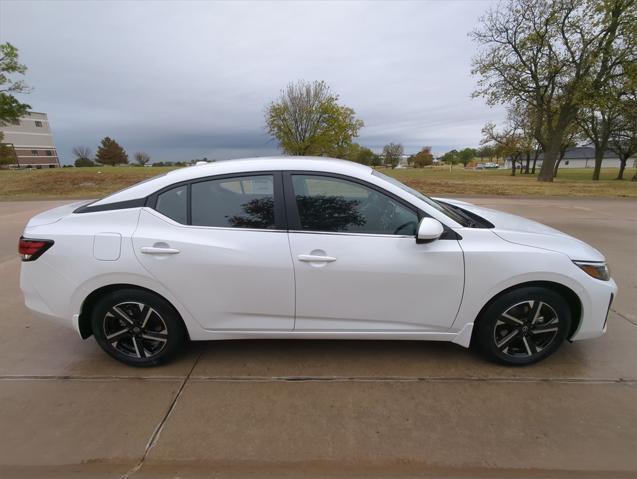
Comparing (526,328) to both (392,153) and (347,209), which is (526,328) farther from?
(392,153)

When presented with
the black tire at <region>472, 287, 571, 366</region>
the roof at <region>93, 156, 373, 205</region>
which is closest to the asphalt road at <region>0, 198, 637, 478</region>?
the black tire at <region>472, 287, 571, 366</region>

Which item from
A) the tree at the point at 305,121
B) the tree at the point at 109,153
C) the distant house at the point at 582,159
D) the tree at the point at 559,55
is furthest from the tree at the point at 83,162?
the distant house at the point at 582,159

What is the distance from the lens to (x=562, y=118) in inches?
876

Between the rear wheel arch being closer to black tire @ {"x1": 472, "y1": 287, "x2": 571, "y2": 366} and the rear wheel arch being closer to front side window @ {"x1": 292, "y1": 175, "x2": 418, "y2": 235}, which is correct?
front side window @ {"x1": 292, "y1": 175, "x2": 418, "y2": 235}

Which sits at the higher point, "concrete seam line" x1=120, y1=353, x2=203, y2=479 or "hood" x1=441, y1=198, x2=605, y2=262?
"hood" x1=441, y1=198, x2=605, y2=262

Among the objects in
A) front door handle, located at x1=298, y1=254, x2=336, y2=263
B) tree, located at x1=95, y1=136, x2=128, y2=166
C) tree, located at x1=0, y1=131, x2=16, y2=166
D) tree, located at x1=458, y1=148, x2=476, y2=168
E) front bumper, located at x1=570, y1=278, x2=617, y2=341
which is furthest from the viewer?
tree, located at x1=458, y1=148, x2=476, y2=168

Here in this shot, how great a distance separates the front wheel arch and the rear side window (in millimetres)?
2337

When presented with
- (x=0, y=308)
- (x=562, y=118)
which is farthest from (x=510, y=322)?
(x=562, y=118)

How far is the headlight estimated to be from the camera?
250cm

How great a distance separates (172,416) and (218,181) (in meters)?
1.65

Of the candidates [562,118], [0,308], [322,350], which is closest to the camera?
[322,350]

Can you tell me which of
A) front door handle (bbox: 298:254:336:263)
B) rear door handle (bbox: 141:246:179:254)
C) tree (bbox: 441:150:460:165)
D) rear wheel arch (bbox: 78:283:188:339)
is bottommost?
rear wheel arch (bbox: 78:283:188:339)

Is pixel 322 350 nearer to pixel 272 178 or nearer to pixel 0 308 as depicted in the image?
pixel 272 178

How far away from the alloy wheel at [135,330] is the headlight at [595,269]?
10.3 ft
